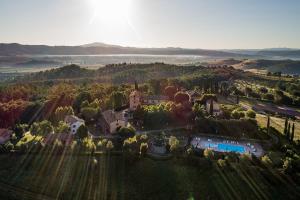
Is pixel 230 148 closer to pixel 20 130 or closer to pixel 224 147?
pixel 224 147

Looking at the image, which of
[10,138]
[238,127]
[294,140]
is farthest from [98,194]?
[294,140]

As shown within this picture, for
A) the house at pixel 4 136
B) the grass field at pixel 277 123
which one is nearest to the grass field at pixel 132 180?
the house at pixel 4 136

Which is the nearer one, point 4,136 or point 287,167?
point 287,167

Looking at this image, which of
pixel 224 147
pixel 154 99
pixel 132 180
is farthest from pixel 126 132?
pixel 154 99

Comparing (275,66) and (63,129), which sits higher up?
(63,129)

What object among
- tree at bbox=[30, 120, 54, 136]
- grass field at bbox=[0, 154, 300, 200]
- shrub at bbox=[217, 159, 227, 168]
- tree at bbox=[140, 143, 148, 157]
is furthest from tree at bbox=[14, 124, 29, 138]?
shrub at bbox=[217, 159, 227, 168]

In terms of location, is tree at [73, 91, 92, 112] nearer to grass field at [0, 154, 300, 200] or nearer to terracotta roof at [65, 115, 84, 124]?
terracotta roof at [65, 115, 84, 124]
